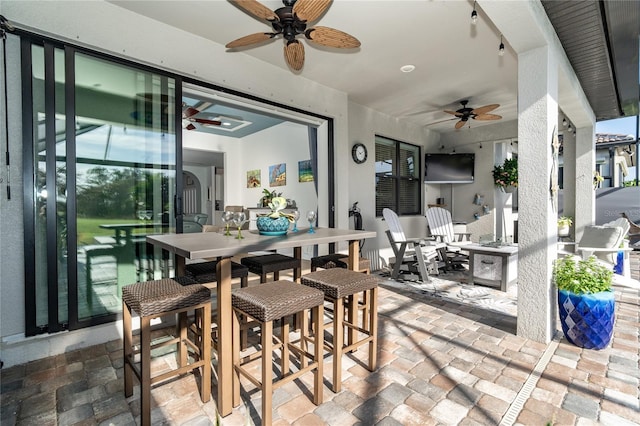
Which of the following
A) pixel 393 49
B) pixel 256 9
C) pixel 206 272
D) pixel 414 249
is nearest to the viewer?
pixel 256 9

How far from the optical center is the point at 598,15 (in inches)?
93.3

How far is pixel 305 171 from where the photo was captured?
6.02 m

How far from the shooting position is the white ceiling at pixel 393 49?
8.32 feet

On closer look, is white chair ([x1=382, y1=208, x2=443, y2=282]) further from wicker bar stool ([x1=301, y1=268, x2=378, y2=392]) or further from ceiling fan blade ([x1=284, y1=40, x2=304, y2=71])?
ceiling fan blade ([x1=284, y1=40, x2=304, y2=71])

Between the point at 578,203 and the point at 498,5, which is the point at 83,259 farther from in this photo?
the point at 578,203

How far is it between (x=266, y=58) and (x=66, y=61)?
5.99ft

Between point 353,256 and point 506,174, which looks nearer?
point 353,256

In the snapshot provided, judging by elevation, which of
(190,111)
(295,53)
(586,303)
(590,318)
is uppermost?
(190,111)

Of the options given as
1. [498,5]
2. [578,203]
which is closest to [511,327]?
[498,5]

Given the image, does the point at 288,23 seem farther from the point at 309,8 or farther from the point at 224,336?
the point at 224,336

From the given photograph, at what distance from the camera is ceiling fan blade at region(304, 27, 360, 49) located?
2285mm

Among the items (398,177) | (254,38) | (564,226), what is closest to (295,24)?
(254,38)

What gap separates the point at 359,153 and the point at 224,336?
4.02 m

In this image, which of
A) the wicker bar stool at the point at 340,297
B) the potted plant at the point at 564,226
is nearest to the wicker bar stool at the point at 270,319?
the wicker bar stool at the point at 340,297
